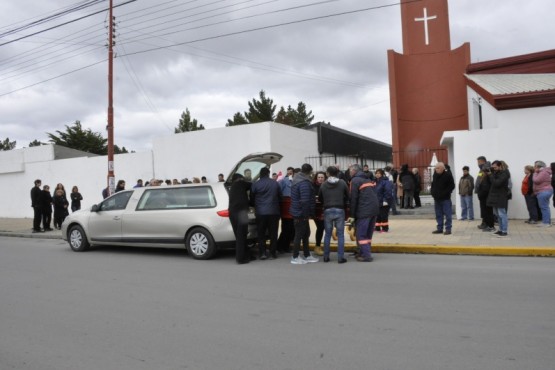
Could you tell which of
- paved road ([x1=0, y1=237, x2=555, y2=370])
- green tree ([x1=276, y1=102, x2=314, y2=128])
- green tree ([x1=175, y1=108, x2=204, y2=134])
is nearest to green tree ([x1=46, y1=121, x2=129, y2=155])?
green tree ([x1=175, y1=108, x2=204, y2=134])

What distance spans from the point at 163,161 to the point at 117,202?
953 centimetres

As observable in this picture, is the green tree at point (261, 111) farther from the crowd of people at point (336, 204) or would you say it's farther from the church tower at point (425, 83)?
the crowd of people at point (336, 204)

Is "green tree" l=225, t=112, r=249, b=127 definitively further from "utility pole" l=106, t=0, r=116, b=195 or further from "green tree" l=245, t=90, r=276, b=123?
"utility pole" l=106, t=0, r=116, b=195

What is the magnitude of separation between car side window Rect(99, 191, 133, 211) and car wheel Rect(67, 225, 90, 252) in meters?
0.84

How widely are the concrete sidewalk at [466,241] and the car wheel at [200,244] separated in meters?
2.68

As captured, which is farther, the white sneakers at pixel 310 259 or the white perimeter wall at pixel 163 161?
the white perimeter wall at pixel 163 161

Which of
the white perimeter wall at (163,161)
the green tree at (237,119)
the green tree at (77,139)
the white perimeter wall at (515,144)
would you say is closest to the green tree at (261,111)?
the green tree at (237,119)

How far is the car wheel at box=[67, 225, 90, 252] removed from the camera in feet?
34.0

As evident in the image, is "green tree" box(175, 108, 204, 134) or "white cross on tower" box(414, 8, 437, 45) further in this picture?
"green tree" box(175, 108, 204, 134)

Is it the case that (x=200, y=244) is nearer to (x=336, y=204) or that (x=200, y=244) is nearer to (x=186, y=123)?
(x=336, y=204)

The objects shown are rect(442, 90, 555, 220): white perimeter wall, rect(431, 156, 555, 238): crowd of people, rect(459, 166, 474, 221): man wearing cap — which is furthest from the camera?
rect(442, 90, 555, 220): white perimeter wall

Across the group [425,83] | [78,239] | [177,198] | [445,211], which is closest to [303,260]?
[177,198]

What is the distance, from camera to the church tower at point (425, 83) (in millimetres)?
20797

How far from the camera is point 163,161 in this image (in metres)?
19.2
